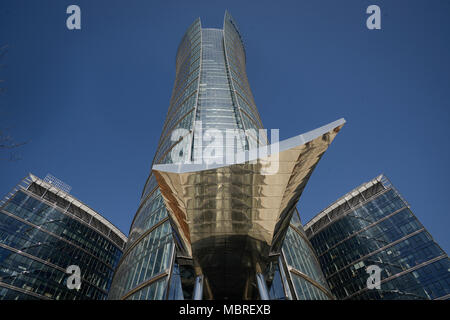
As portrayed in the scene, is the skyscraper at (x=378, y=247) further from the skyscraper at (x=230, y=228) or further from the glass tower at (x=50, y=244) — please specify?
the glass tower at (x=50, y=244)

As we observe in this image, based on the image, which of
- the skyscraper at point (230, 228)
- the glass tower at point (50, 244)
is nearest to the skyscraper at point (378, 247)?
the skyscraper at point (230, 228)

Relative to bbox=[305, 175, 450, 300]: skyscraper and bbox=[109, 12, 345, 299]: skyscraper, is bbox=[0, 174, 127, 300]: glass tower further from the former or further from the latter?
bbox=[305, 175, 450, 300]: skyscraper

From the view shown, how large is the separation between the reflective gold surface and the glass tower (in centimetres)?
4213

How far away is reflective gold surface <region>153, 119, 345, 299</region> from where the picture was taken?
32.7 ft

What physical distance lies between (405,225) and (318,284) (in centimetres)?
3910

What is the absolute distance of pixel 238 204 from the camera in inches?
426

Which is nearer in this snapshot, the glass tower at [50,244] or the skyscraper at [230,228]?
the skyscraper at [230,228]

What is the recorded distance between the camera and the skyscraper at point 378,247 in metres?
44.4

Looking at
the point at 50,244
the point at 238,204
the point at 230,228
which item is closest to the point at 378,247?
the point at 230,228

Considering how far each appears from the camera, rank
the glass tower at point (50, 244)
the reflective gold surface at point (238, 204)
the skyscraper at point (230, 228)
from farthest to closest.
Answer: the glass tower at point (50, 244) < the skyscraper at point (230, 228) < the reflective gold surface at point (238, 204)

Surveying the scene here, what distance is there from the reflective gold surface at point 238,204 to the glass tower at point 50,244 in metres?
42.1

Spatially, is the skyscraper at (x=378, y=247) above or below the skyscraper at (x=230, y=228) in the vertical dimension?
above
